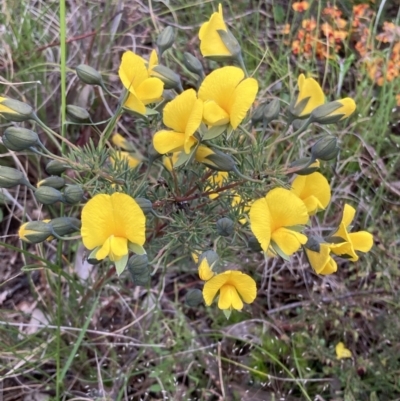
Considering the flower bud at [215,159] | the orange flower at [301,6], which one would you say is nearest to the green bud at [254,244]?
the flower bud at [215,159]

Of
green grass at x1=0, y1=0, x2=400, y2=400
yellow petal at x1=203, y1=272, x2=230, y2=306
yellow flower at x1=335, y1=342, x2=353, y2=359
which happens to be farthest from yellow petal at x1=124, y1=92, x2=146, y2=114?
yellow flower at x1=335, y1=342, x2=353, y2=359

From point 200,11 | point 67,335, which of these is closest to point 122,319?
point 67,335

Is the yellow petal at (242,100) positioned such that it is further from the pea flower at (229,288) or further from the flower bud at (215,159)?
the pea flower at (229,288)

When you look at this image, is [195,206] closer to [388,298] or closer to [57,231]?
[57,231]

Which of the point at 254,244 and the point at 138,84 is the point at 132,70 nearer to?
the point at 138,84

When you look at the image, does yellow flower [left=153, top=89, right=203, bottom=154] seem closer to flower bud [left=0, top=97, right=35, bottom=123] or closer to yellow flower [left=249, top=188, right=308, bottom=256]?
yellow flower [left=249, top=188, right=308, bottom=256]
